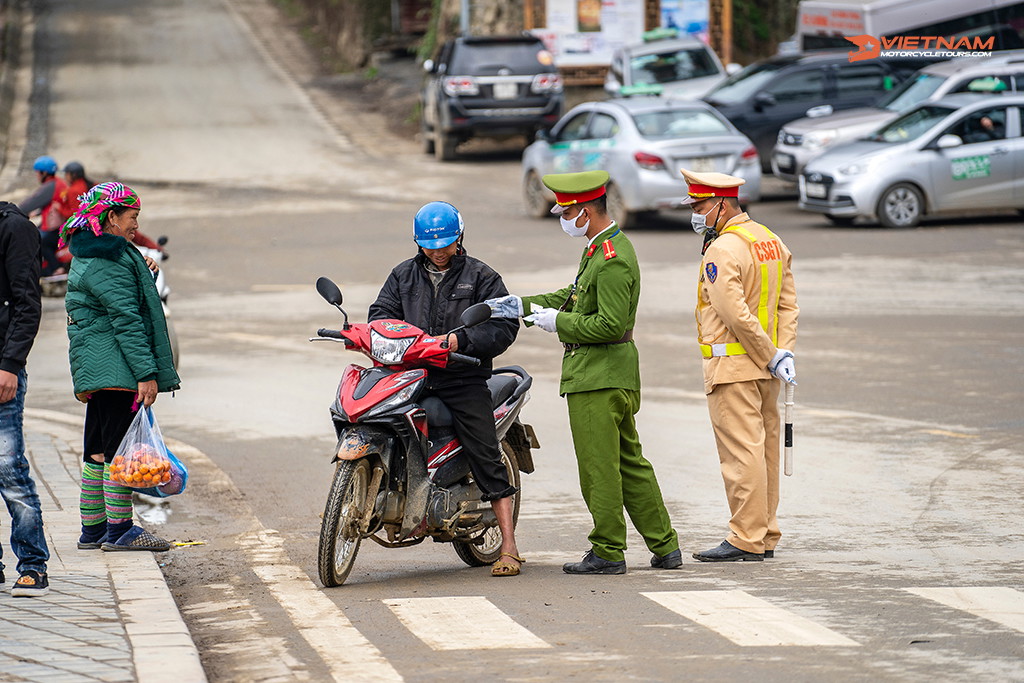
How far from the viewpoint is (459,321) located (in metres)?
7.08

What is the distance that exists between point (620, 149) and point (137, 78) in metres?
19.8

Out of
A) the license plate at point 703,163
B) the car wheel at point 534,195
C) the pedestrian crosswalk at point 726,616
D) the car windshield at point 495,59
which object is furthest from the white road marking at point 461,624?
the car windshield at point 495,59

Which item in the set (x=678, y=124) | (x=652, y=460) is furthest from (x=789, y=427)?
(x=678, y=124)

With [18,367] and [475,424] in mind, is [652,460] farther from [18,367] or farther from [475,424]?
[18,367]

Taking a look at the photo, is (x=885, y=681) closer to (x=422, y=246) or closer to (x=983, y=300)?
(x=422, y=246)

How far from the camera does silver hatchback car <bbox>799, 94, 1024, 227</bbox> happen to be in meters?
20.8

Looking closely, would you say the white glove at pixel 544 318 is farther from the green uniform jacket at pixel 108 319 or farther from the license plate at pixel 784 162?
the license plate at pixel 784 162

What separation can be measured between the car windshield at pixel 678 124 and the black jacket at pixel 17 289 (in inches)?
613

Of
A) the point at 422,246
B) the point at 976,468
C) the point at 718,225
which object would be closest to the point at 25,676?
the point at 422,246

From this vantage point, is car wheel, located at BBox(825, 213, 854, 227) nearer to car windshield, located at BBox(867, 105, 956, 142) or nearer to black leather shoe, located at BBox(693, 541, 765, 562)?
car windshield, located at BBox(867, 105, 956, 142)

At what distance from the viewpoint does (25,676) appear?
532cm

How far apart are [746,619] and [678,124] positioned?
16250 millimetres

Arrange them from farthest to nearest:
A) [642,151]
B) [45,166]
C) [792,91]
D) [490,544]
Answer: [792,91]
[642,151]
[45,166]
[490,544]

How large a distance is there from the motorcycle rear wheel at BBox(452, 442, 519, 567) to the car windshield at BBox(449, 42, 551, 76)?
2127 centimetres
